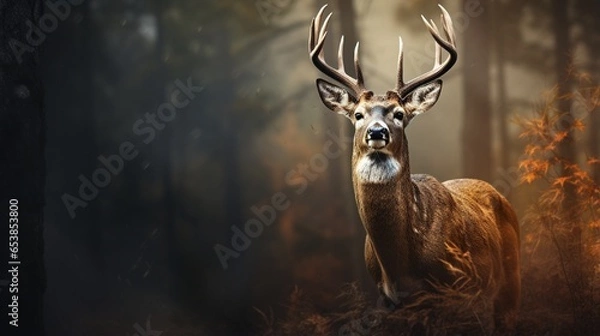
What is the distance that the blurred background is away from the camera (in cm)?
562

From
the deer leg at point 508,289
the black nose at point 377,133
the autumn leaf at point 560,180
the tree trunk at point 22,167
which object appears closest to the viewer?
the black nose at point 377,133

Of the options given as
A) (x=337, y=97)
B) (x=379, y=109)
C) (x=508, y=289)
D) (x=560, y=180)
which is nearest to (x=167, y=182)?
(x=337, y=97)

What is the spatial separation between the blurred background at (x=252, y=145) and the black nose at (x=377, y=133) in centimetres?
140

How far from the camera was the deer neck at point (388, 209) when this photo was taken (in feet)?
14.7

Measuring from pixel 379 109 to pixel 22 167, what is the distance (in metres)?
2.51

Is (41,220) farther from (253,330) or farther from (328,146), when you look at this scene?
(328,146)

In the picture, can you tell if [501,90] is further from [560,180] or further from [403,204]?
[403,204]

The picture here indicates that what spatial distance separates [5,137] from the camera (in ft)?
17.9

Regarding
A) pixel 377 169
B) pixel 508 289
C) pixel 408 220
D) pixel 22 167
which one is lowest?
pixel 508 289

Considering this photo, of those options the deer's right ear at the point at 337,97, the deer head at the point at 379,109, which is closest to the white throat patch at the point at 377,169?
the deer head at the point at 379,109

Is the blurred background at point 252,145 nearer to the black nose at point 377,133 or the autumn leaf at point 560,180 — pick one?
the autumn leaf at point 560,180

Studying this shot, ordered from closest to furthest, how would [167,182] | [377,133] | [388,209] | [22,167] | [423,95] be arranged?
[377,133]
[388,209]
[423,95]
[22,167]
[167,182]

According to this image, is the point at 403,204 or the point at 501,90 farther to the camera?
the point at 501,90

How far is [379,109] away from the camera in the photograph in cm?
456
